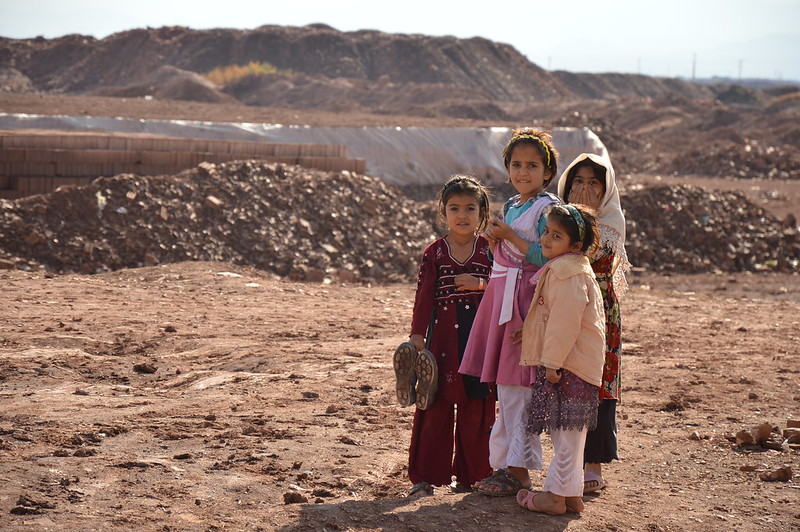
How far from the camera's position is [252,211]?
41.3 feet

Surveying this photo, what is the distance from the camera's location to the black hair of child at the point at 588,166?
4.20 metres

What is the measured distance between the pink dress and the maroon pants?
0.79 ft

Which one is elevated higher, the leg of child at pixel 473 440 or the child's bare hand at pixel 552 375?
the child's bare hand at pixel 552 375

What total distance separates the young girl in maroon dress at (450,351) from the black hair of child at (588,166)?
382 millimetres

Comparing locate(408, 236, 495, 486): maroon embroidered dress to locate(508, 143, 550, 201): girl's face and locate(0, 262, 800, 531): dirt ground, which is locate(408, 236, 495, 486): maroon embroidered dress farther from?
locate(508, 143, 550, 201): girl's face

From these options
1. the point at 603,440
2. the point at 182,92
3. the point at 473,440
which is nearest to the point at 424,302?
the point at 473,440

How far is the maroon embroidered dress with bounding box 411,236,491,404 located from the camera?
4.15 metres

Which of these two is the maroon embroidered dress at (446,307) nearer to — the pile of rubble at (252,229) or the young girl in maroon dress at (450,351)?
the young girl in maroon dress at (450,351)

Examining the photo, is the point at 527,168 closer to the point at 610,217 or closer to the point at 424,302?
the point at 610,217

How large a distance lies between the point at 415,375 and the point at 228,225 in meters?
8.52

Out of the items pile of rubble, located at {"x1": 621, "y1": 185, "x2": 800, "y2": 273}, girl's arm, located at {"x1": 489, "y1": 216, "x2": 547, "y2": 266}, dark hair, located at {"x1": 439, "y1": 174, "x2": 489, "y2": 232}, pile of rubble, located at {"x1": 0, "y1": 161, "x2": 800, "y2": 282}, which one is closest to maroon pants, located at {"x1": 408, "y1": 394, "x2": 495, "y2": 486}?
girl's arm, located at {"x1": 489, "y1": 216, "x2": 547, "y2": 266}

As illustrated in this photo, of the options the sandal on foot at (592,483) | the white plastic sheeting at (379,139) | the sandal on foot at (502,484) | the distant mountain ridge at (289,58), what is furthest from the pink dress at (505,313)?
the distant mountain ridge at (289,58)

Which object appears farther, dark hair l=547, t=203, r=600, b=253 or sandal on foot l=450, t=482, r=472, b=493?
sandal on foot l=450, t=482, r=472, b=493

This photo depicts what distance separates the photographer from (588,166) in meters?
4.22
